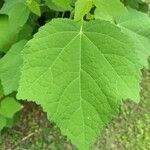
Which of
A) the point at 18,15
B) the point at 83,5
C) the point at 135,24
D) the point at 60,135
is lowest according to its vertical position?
the point at 60,135

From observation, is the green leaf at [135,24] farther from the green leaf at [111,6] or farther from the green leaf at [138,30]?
the green leaf at [111,6]

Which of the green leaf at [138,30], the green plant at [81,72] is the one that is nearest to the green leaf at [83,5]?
the green plant at [81,72]

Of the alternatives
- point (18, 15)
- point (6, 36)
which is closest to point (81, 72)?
point (18, 15)

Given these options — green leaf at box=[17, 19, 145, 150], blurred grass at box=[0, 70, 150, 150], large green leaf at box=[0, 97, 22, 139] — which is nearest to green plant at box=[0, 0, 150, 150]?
green leaf at box=[17, 19, 145, 150]

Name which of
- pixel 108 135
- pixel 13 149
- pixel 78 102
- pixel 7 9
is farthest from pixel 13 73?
pixel 108 135

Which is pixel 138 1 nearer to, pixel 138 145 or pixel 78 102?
A: pixel 138 145

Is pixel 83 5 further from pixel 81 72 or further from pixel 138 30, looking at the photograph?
pixel 138 30

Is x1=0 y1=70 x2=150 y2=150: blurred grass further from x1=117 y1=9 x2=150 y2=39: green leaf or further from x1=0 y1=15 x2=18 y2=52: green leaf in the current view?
x1=117 y1=9 x2=150 y2=39: green leaf
